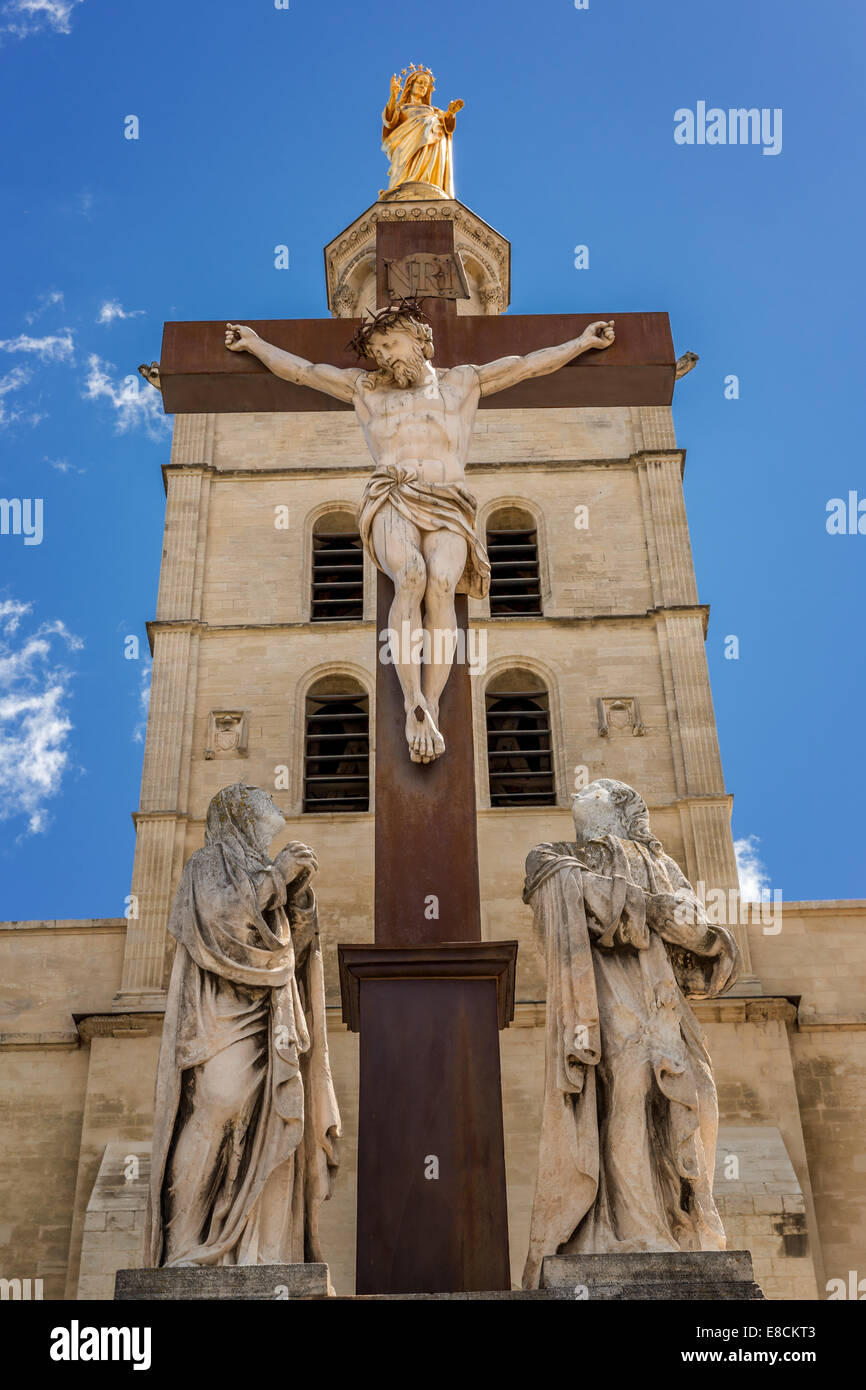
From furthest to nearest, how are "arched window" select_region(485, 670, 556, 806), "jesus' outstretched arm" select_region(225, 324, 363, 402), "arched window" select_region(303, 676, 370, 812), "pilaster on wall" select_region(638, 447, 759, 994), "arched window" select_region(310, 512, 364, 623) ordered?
"arched window" select_region(310, 512, 364, 623) < "arched window" select_region(485, 670, 556, 806) < "arched window" select_region(303, 676, 370, 812) < "pilaster on wall" select_region(638, 447, 759, 994) < "jesus' outstretched arm" select_region(225, 324, 363, 402)

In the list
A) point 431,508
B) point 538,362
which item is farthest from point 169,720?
point 431,508

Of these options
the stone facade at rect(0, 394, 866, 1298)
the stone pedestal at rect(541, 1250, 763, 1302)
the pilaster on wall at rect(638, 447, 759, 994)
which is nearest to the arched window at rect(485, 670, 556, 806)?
the stone facade at rect(0, 394, 866, 1298)

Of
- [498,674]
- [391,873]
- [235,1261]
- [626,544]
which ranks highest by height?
[626,544]

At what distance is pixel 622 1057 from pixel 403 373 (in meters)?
3.59

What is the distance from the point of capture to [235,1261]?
6078mm

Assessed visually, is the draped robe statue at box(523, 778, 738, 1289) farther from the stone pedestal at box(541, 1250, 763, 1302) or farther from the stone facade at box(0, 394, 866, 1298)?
the stone facade at box(0, 394, 866, 1298)

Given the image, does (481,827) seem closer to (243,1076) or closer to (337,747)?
(337,747)

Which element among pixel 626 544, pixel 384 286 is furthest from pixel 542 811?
pixel 384 286

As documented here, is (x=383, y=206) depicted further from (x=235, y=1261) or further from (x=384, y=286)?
(x=235, y=1261)

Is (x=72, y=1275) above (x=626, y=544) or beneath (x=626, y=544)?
beneath

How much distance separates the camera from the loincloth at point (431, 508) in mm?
7852

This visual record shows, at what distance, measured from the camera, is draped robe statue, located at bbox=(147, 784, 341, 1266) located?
6.16m

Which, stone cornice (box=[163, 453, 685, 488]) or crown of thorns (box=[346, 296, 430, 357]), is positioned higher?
stone cornice (box=[163, 453, 685, 488])
